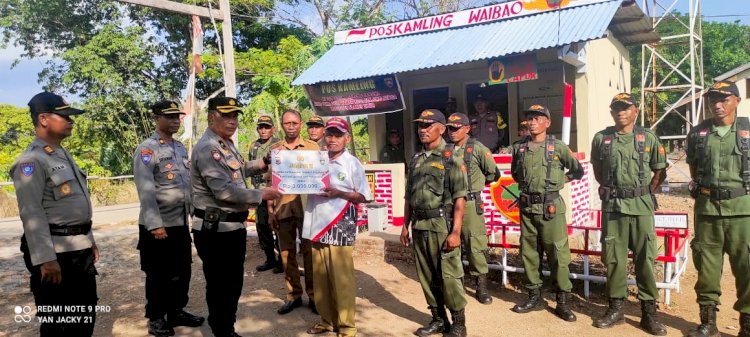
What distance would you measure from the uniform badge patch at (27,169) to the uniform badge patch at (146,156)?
3.69 ft

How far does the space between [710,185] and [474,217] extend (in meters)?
1.98

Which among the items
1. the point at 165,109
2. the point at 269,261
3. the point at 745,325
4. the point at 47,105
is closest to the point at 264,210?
the point at 269,261

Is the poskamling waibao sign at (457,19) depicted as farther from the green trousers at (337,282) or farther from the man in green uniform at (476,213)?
the green trousers at (337,282)

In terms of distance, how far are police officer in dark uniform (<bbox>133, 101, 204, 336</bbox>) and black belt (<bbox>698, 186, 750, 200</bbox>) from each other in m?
4.25

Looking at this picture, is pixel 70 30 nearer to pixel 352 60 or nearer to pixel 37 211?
pixel 352 60

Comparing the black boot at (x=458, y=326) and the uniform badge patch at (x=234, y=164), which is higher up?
the uniform badge patch at (x=234, y=164)

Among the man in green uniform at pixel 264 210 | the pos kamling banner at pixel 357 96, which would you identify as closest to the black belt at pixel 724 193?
the man in green uniform at pixel 264 210

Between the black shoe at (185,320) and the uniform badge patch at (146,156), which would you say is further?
the black shoe at (185,320)

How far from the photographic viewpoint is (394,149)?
1025 cm

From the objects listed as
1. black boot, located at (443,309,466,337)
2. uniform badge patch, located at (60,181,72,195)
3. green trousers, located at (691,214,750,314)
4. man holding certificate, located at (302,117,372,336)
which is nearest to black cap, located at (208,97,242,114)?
man holding certificate, located at (302,117,372,336)

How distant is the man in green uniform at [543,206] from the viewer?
430 cm

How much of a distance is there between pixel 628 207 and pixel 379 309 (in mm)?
2412

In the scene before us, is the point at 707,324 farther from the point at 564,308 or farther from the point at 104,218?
the point at 104,218

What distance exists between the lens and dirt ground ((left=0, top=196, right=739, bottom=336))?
163 inches
